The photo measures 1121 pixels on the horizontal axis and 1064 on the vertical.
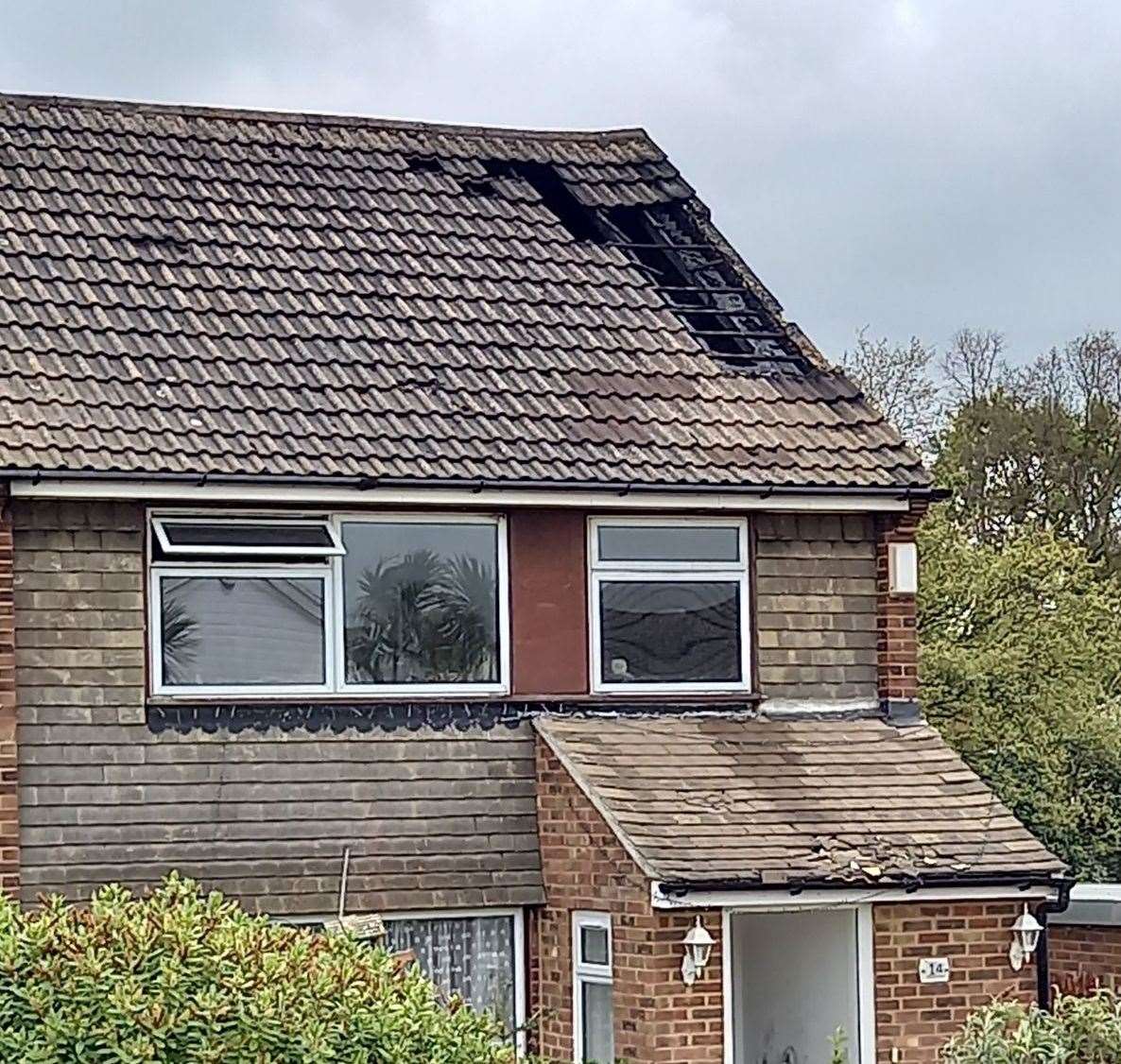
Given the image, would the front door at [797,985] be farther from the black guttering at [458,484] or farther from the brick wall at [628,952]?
the black guttering at [458,484]

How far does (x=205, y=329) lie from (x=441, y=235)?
2606 millimetres

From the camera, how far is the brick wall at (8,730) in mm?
16750

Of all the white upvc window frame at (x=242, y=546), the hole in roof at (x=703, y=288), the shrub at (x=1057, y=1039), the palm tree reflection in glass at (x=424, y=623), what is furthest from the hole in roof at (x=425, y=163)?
the shrub at (x=1057, y=1039)

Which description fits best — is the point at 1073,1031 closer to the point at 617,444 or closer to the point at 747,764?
the point at 747,764

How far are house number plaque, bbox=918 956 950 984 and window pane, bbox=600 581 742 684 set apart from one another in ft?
8.40

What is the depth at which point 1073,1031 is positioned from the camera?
42.7 feet

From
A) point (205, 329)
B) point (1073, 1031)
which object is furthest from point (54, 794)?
point (1073, 1031)

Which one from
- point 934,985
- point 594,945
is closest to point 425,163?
point 594,945

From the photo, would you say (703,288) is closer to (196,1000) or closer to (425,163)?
(425,163)

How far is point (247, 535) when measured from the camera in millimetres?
17531

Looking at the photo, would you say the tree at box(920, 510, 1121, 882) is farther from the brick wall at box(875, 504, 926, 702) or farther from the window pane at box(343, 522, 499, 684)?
the window pane at box(343, 522, 499, 684)

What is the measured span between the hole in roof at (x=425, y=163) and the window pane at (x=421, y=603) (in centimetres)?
408

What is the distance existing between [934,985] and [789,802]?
158cm

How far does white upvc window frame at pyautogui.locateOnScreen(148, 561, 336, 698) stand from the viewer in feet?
56.9
